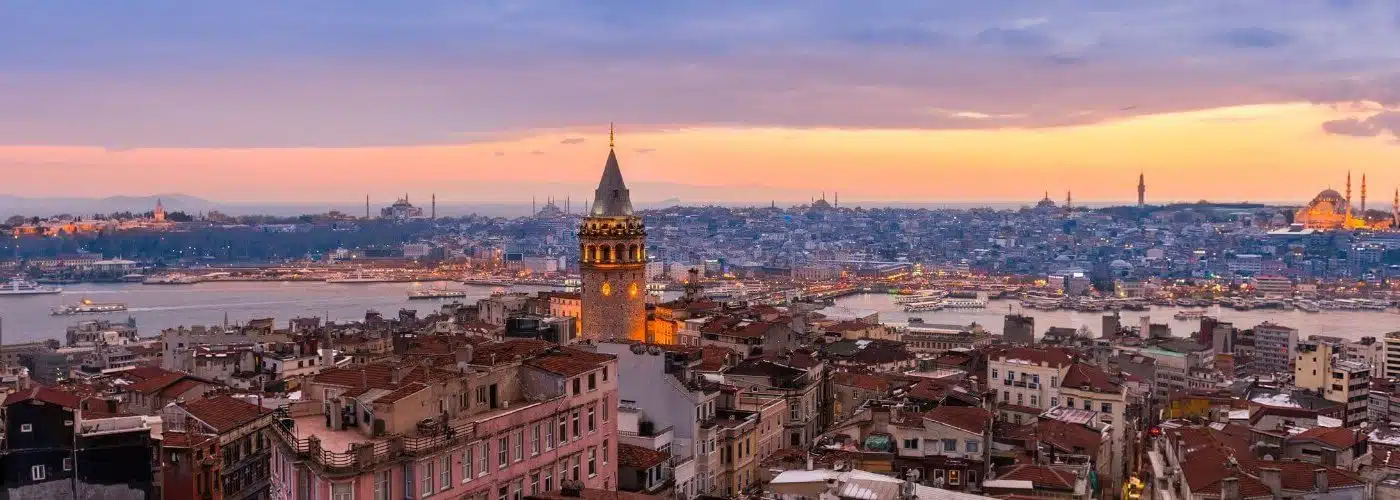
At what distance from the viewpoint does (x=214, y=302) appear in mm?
Answer: 101875

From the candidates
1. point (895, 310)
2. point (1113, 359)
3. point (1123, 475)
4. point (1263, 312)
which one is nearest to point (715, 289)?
point (895, 310)

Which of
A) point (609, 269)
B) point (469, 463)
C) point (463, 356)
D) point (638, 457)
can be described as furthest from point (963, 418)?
point (609, 269)

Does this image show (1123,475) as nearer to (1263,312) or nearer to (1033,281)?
(1263,312)

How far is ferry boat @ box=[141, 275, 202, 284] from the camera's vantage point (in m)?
133

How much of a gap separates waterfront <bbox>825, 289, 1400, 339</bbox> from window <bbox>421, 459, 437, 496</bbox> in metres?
67.0

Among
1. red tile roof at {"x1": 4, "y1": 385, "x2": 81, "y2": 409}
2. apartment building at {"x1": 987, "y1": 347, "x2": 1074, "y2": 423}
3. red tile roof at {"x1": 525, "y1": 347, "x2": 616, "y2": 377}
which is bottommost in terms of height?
apartment building at {"x1": 987, "y1": 347, "x2": 1074, "y2": 423}

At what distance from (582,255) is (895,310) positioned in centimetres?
6713

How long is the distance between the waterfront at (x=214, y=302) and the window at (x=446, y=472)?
2446 inches

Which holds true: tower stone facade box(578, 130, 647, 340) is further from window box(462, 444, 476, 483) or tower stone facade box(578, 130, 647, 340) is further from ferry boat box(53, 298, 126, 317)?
ferry boat box(53, 298, 126, 317)

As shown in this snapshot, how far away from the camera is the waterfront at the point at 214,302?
263ft

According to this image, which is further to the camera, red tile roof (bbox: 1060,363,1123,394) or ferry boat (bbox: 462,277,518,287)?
ferry boat (bbox: 462,277,518,287)

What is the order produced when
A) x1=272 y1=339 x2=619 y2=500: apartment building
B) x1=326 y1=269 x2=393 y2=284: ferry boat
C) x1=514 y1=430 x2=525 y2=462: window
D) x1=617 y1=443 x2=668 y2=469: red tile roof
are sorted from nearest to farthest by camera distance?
x1=272 y1=339 x2=619 y2=500: apartment building → x1=514 y1=430 x2=525 y2=462: window → x1=617 y1=443 x2=668 y2=469: red tile roof → x1=326 y1=269 x2=393 y2=284: ferry boat

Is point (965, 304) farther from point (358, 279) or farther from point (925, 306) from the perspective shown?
point (358, 279)

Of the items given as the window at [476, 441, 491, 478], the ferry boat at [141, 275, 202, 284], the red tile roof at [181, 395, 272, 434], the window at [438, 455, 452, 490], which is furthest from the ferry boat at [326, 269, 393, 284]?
the window at [438, 455, 452, 490]
